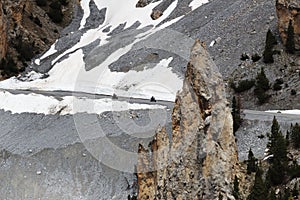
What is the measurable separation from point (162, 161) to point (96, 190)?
8329 mm

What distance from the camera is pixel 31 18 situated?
2314 inches

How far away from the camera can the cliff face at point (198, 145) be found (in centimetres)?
1852

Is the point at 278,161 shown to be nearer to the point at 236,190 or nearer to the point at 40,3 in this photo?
the point at 236,190

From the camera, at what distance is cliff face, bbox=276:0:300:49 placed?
39469mm

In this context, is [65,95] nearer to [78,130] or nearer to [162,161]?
[78,130]

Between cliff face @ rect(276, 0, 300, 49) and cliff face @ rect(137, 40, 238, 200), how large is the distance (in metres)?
21.2

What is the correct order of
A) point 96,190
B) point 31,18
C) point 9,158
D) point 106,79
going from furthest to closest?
1. point 31,18
2. point 106,79
3. point 9,158
4. point 96,190

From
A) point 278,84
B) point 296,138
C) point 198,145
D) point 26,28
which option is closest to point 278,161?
point 296,138

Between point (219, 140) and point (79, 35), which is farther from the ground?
point (79, 35)

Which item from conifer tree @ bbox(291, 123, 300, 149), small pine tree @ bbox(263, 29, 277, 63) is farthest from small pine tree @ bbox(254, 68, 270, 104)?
conifer tree @ bbox(291, 123, 300, 149)

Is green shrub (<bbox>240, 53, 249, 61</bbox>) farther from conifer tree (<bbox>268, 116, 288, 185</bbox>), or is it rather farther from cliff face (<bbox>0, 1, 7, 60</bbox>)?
cliff face (<bbox>0, 1, 7, 60</bbox>)

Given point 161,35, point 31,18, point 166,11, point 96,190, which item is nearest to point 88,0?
point 31,18

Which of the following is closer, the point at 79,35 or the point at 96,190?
the point at 96,190

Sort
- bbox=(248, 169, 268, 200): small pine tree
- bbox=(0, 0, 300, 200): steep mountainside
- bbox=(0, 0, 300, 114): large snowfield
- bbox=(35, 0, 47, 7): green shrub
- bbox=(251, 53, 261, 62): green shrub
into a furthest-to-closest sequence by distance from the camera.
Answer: bbox=(35, 0, 47, 7): green shrub
bbox=(251, 53, 261, 62): green shrub
bbox=(0, 0, 300, 114): large snowfield
bbox=(0, 0, 300, 200): steep mountainside
bbox=(248, 169, 268, 200): small pine tree
